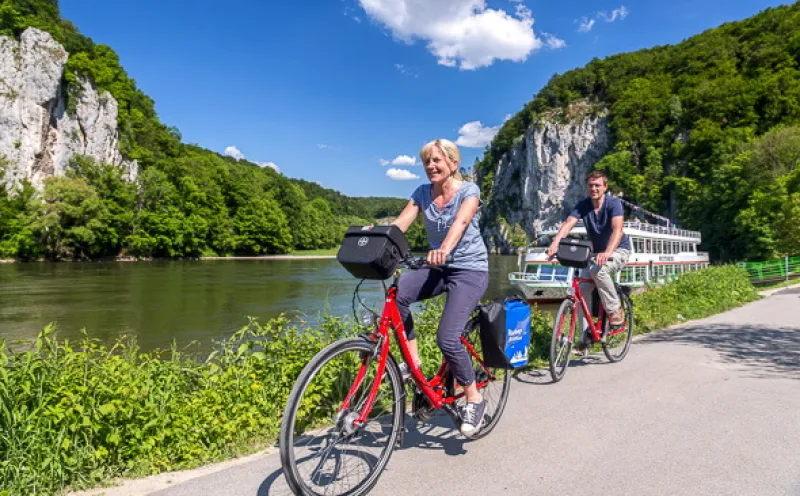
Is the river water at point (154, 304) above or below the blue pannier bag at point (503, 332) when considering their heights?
below

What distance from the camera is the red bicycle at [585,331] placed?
517cm

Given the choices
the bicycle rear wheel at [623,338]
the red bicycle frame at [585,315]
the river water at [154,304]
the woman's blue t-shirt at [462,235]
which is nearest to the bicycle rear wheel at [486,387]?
the woman's blue t-shirt at [462,235]

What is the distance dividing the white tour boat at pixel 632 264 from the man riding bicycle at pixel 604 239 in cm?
1605

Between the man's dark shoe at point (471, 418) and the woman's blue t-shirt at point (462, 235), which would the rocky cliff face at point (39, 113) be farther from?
the man's dark shoe at point (471, 418)

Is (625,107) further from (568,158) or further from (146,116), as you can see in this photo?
(146,116)

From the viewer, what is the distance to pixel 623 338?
21.1ft

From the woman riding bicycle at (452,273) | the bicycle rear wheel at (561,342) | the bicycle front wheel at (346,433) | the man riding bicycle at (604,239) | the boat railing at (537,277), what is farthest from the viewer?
the boat railing at (537,277)

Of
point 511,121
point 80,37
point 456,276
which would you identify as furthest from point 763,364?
point 511,121

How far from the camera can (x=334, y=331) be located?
5.34m

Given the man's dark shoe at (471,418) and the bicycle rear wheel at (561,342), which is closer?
the man's dark shoe at (471,418)

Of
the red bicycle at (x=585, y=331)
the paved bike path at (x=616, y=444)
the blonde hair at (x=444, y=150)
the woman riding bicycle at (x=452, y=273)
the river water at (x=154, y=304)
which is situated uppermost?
the blonde hair at (x=444, y=150)

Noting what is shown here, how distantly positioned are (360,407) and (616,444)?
1.81m

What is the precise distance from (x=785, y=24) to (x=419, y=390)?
338ft

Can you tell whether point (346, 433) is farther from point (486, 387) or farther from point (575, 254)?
point (575, 254)
